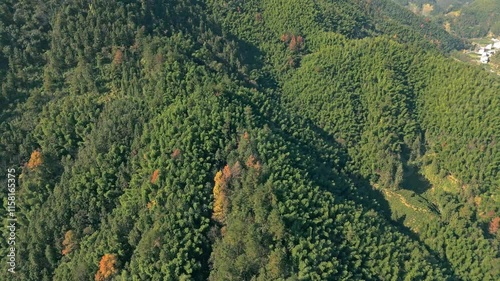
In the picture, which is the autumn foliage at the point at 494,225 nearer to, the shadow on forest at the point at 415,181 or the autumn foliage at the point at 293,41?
the shadow on forest at the point at 415,181

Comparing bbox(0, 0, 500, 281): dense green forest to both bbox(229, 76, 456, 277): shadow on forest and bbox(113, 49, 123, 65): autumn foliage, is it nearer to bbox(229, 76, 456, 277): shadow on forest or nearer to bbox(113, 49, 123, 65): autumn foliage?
bbox(229, 76, 456, 277): shadow on forest

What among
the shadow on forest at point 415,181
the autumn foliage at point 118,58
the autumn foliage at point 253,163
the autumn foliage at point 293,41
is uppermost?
the autumn foliage at point 293,41

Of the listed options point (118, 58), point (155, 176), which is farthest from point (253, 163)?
point (118, 58)

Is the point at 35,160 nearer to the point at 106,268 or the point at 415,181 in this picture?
the point at 106,268

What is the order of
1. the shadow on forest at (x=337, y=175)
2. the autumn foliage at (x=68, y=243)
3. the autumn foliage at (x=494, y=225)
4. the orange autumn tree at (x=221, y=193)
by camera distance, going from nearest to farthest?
1. the autumn foliage at (x=68, y=243)
2. the orange autumn tree at (x=221, y=193)
3. the shadow on forest at (x=337, y=175)
4. the autumn foliage at (x=494, y=225)

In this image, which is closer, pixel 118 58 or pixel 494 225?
pixel 494 225

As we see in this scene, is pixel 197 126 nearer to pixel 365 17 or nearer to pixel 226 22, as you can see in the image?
pixel 226 22

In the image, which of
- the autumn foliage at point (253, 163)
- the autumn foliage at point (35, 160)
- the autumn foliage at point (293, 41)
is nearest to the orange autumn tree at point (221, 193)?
the autumn foliage at point (253, 163)
